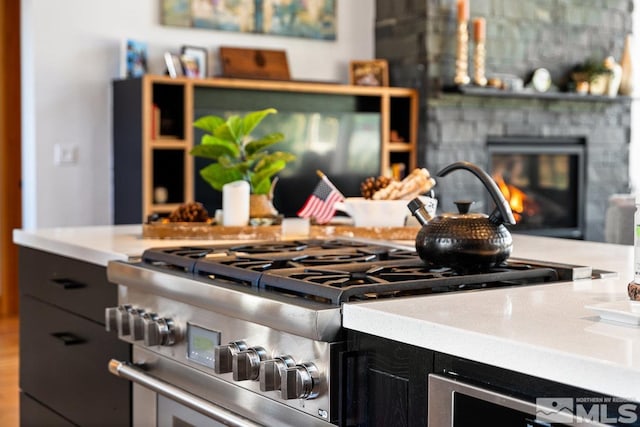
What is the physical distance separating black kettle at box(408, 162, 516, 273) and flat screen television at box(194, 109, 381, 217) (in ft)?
13.1

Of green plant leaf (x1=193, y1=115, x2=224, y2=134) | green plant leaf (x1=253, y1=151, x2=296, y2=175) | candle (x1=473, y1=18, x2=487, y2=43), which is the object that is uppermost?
candle (x1=473, y1=18, x2=487, y2=43)

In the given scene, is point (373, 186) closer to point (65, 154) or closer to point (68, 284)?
point (68, 284)

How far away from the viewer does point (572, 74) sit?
23.0 ft

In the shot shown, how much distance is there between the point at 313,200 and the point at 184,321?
939 millimetres

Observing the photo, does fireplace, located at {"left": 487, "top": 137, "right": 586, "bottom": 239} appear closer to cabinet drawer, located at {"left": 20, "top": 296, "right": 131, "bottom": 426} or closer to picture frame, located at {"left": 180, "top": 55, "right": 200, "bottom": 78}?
picture frame, located at {"left": 180, "top": 55, "right": 200, "bottom": 78}

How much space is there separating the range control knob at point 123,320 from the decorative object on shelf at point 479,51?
176 inches

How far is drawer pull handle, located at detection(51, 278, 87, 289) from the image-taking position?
2598 mm

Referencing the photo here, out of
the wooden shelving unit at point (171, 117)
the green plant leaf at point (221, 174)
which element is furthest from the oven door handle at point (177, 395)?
the wooden shelving unit at point (171, 117)

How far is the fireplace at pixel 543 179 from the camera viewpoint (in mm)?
6738

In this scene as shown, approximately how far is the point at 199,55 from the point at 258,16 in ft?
1.78

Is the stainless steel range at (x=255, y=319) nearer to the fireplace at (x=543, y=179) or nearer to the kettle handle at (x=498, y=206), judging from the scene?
the kettle handle at (x=498, y=206)

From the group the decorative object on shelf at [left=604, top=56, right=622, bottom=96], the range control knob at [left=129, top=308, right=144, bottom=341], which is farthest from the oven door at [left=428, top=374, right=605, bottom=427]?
the decorative object on shelf at [left=604, top=56, right=622, bottom=96]

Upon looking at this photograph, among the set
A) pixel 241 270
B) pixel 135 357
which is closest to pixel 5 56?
pixel 135 357

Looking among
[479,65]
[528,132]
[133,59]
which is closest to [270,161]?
[133,59]
